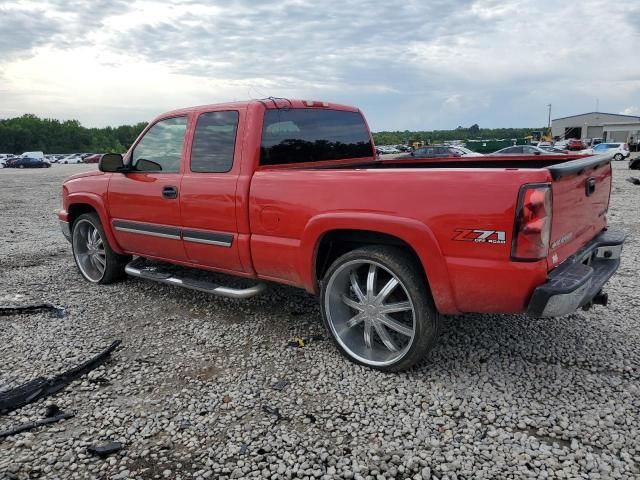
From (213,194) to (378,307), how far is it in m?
1.67

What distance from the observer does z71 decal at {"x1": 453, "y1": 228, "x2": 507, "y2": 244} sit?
105 inches

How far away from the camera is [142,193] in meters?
4.66

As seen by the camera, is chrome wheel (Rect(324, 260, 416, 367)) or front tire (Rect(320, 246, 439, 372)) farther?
chrome wheel (Rect(324, 260, 416, 367))

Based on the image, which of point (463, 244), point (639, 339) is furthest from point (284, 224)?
point (639, 339)

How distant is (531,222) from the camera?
103 inches

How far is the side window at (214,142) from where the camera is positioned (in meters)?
4.01

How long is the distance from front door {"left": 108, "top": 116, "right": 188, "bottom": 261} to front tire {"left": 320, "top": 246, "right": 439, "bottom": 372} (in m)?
1.71

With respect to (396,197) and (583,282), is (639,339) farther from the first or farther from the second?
(396,197)

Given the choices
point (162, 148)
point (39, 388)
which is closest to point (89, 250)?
point (162, 148)

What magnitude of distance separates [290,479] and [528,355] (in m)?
2.10

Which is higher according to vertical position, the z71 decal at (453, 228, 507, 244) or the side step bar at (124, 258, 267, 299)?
the z71 decal at (453, 228, 507, 244)

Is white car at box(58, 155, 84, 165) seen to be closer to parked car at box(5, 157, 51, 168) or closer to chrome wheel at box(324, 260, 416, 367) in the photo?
parked car at box(5, 157, 51, 168)

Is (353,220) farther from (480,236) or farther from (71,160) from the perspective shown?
(71,160)

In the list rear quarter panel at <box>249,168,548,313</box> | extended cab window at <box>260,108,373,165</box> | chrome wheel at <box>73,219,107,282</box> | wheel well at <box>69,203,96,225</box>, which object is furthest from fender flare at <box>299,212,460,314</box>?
wheel well at <box>69,203,96,225</box>
